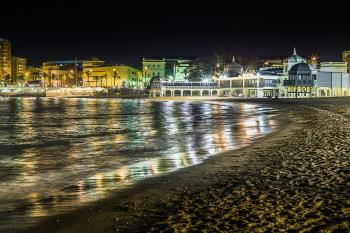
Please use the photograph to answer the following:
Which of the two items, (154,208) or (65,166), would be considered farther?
(65,166)

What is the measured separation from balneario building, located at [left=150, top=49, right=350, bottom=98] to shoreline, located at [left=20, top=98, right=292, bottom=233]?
9218 cm

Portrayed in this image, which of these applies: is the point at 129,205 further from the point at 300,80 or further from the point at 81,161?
the point at 300,80

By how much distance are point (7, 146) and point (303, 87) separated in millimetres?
89148

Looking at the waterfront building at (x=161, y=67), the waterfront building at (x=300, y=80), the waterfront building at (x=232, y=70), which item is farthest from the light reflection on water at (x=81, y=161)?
the waterfront building at (x=161, y=67)

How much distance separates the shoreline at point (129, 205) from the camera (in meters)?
8.58

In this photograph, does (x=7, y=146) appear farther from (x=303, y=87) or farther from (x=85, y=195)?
(x=303, y=87)

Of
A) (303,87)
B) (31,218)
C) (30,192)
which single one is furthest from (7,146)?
(303,87)

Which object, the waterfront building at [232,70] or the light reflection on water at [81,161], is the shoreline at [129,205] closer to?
the light reflection on water at [81,161]

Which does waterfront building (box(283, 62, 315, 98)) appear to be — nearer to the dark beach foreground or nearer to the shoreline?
the dark beach foreground

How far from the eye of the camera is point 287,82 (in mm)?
105500

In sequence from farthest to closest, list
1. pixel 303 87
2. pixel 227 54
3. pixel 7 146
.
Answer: pixel 227 54
pixel 303 87
pixel 7 146

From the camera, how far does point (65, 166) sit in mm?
15734

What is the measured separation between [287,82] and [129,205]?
325ft

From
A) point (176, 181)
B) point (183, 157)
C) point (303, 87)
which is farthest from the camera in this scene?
point (303, 87)
